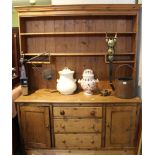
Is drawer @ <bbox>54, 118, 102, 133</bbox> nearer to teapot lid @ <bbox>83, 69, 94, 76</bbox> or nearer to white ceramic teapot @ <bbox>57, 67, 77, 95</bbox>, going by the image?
white ceramic teapot @ <bbox>57, 67, 77, 95</bbox>

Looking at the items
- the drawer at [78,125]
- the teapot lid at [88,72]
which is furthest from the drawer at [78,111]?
the teapot lid at [88,72]

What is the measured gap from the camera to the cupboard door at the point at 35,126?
2.17m

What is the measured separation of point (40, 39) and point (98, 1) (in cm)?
87

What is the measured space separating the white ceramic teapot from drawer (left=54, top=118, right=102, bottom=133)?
348 mm

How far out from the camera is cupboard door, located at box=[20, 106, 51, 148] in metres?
2.17

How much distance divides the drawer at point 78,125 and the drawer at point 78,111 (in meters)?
0.06

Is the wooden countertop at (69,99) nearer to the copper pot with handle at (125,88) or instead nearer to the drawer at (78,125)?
the copper pot with handle at (125,88)

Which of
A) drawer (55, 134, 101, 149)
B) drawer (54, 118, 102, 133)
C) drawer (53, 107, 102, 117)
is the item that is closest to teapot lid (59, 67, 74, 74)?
drawer (53, 107, 102, 117)

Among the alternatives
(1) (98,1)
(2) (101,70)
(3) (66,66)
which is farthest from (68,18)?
(2) (101,70)

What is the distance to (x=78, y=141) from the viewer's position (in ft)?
7.25

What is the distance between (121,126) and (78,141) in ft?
1.71

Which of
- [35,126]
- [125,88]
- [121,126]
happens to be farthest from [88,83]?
[35,126]

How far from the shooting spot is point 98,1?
7.70ft
